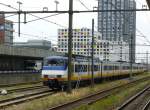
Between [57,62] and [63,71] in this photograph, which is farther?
[57,62]

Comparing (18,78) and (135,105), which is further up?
(18,78)

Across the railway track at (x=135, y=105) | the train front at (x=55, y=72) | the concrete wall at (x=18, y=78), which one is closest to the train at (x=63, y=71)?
→ the train front at (x=55, y=72)

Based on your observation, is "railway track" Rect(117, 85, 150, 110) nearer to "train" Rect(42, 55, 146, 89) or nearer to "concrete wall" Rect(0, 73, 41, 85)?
"train" Rect(42, 55, 146, 89)

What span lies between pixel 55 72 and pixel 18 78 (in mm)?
12622

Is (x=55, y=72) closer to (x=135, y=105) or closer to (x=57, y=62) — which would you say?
(x=57, y=62)

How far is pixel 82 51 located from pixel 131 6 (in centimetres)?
5596

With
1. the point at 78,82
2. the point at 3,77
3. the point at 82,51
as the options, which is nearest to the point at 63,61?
the point at 78,82

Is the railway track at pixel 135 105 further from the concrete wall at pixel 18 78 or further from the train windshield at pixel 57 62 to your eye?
the concrete wall at pixel 18 78

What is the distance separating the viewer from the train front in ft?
101

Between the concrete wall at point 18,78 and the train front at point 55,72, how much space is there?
8.43 meters

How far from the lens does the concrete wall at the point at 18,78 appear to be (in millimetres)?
39156

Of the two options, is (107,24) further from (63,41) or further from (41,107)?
(41,107)

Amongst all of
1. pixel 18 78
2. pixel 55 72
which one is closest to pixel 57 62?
pixel 55 72

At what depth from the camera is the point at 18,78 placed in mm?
42812
